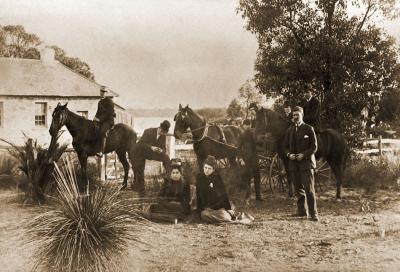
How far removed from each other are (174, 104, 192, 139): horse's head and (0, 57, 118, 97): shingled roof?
1.21 m

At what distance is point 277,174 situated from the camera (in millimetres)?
7938

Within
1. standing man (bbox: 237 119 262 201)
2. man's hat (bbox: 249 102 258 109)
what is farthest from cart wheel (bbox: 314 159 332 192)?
man's hat (bbox: 249 102 258 109)

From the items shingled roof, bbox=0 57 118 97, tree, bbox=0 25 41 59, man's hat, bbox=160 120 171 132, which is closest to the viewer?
tree, bbox=0 25 41 59

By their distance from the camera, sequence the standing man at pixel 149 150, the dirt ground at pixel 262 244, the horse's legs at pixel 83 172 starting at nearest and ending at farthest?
the dirt ground at pixel 262 244 → the horse's legs at pixel 83 172 → the standing man at pixel 149 150

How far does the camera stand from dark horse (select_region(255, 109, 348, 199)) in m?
6.86

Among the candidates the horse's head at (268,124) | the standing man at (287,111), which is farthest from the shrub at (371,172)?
the horse's head at (268,124)

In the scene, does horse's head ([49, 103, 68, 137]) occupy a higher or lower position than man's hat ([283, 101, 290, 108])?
lower

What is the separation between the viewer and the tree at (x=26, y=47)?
525 cm

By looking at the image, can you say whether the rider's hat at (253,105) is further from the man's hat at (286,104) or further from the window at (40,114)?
the window at (40,114)

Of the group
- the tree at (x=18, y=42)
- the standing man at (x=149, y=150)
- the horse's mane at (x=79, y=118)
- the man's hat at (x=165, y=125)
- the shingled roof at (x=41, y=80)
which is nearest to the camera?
the tree at (x=18, y=42)

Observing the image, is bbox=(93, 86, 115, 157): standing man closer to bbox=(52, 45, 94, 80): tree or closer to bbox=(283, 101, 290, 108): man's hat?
bbox=(52, 45, 94, 80): tree

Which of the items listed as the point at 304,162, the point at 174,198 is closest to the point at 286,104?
the point at 304,162

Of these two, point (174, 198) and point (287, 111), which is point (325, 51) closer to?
point (287, 111)

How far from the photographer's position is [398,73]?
6.94 meters
